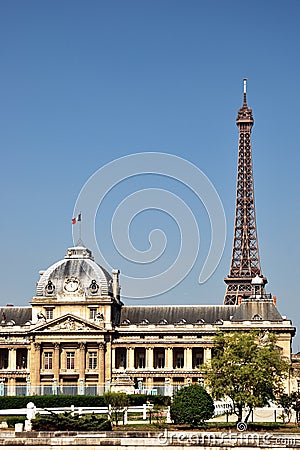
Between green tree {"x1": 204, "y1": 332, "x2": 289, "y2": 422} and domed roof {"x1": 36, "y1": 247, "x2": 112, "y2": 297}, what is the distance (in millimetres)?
41901

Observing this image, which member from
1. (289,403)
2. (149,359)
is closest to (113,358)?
(149,359)

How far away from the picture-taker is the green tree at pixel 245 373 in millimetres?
54344

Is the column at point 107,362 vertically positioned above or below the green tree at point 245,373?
above

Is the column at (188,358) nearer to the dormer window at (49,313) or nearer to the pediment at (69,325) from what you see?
the pediment at (69,325)

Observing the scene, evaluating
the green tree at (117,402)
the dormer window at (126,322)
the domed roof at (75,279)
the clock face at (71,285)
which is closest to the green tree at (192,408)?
the green tree at (117,402)

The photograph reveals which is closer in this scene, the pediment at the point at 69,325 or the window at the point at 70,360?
the pediment at the point at 69,325

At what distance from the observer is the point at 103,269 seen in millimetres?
101438

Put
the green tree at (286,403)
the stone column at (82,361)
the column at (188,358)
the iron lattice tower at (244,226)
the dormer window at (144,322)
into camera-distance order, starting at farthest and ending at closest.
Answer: the iron lattice tower at (244,226) < the dormer window at (144,322) < the column at (188,358) < the stone column at (82,361) < the green tree at (286,403)

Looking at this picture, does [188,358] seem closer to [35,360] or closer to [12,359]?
[35,360]

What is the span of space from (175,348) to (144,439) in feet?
183

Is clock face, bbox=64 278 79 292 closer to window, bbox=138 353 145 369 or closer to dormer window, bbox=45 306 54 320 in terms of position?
dormer window, bbox=45 306 54 320

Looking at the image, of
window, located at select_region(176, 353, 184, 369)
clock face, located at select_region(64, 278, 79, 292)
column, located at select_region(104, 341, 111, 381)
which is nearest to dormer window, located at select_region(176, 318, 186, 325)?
window, located at select_region(176, 353, 184, 369)

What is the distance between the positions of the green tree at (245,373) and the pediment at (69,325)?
4106 cm

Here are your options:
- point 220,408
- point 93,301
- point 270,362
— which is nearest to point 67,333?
point 93,301
